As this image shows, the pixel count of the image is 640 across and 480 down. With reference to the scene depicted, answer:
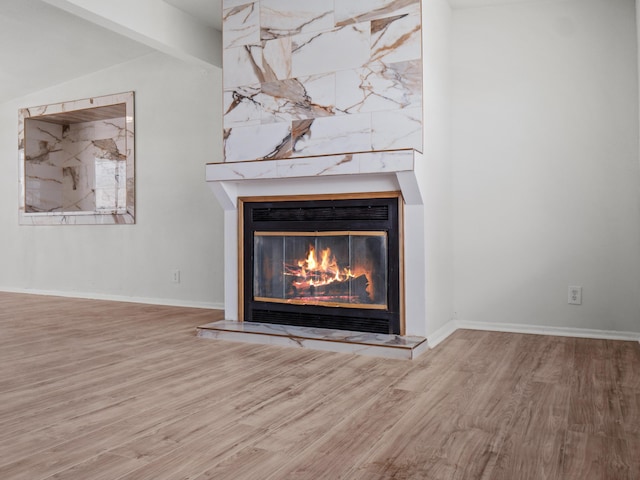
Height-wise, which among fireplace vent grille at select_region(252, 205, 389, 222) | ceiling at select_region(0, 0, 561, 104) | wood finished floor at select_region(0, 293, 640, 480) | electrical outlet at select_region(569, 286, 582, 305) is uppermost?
ceiling at select_region(0, 0, 561, 104)

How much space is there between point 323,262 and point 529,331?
1.56 meters

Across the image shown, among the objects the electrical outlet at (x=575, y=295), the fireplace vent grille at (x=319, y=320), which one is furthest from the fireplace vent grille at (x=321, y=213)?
the electrical outlet at (x=575, y=295)

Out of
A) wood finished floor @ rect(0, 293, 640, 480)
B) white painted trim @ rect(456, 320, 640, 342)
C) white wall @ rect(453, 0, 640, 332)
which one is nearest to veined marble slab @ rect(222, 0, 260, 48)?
→ white wall @ rect(453, 0, 640, 332)

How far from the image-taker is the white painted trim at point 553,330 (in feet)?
11.8

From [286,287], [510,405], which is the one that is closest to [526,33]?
[286,287]

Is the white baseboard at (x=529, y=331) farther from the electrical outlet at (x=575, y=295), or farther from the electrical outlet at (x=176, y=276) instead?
the electrical outlet at (x=176, y=276)

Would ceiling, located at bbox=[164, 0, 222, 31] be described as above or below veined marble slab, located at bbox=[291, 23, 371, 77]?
above

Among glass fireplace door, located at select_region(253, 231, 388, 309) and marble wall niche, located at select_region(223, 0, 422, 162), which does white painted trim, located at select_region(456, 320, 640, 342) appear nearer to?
glass fireplace door, located at select_region(253, 231, 388, 309)

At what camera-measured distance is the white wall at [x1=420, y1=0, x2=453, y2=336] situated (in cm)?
341

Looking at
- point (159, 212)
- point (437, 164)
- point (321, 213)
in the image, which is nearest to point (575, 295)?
point (437, 164)

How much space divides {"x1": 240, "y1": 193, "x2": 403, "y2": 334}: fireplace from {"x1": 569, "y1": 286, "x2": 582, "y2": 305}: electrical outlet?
1.29m

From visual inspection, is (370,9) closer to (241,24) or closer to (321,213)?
(241,24)

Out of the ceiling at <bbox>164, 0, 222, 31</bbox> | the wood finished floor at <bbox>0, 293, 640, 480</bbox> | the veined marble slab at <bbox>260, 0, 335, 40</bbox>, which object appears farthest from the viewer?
the ceiling at <bbox>164, 0, 222, 31</bbox>

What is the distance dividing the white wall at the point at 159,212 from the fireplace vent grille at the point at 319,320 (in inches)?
51.2
